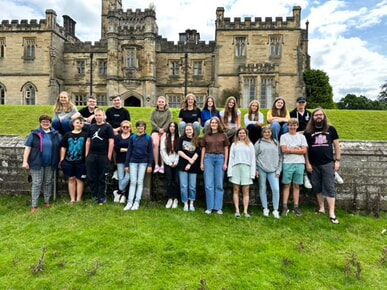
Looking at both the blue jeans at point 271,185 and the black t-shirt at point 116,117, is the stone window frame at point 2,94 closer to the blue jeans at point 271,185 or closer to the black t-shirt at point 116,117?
the black t-shirt at point 116,117

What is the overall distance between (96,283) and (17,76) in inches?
1305

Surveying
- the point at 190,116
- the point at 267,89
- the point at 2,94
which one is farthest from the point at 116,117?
the point at 2,94

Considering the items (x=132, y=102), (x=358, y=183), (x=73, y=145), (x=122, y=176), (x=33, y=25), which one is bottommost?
(x=358, y=183)

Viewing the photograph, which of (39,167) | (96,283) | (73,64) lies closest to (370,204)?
(96,283)

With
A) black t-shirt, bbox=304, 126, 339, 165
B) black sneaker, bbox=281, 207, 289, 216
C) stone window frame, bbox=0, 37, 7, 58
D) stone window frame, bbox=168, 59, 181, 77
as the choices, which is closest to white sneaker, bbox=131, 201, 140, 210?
black sneaker, bbox=281, 207, 289, 216

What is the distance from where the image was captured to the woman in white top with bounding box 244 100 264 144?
6.78 m

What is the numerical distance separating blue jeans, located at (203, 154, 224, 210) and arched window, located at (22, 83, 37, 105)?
1188 inches

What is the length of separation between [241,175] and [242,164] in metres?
0.22

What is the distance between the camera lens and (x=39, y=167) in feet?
21.5

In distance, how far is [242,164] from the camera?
20.8ft

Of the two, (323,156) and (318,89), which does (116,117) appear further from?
(318,89)

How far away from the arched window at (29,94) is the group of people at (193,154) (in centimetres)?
2797

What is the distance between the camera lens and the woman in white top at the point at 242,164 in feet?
20.7

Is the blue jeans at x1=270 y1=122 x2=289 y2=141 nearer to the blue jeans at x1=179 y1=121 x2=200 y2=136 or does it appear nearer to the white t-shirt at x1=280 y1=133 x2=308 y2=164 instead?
the white t-shirt at x1=280 y1=133 x2=308 y2=164
